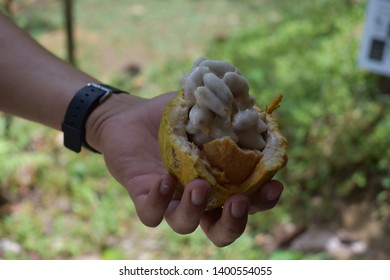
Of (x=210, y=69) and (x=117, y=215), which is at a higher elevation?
(x=210, y=69)

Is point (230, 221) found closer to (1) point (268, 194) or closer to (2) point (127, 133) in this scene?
(1) point (268, 194)

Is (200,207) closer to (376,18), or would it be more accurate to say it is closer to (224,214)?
(224,214)

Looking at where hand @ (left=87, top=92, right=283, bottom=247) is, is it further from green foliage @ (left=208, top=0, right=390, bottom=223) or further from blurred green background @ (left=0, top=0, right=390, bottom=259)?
green foliage @ (left=208, top=0, right=390, bottom=223)

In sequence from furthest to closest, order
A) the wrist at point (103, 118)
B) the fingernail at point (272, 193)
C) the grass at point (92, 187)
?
the grass at point (92, 187) < the wrist at point (103, 118) < the fingernail at point (272, 193)

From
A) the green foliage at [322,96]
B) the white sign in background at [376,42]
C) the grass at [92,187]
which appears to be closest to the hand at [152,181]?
the grass at [92,187]

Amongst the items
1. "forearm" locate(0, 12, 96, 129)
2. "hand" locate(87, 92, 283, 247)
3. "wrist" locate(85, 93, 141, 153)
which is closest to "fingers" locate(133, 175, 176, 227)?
"hand" locate(87, 92, 283, 247)

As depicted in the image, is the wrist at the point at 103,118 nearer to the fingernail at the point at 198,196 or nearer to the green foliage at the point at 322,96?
the fingernail at the point at 198,196
